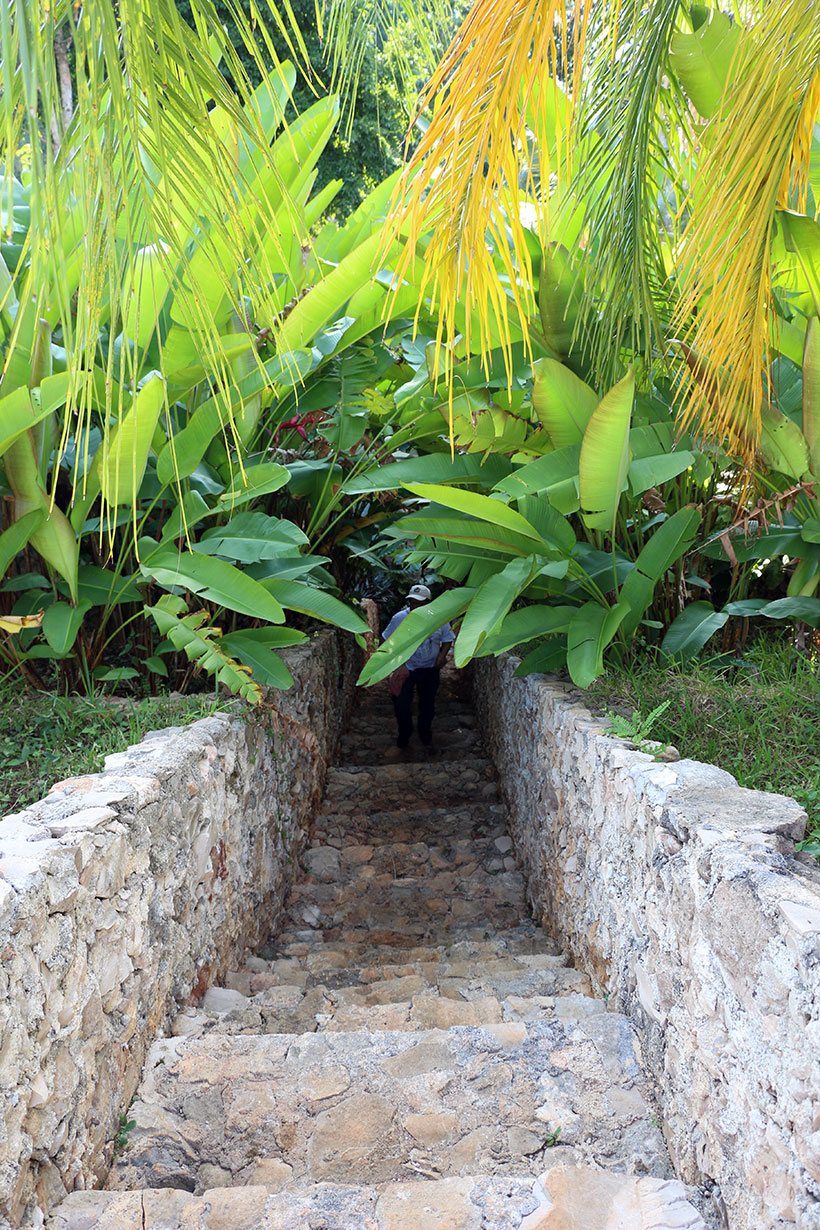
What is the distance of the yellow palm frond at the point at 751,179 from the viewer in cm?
208

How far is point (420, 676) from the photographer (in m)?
6.67

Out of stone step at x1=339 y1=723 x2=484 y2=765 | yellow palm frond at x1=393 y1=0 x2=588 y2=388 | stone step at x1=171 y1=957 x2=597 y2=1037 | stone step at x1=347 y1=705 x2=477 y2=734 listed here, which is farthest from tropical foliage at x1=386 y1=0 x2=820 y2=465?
stone step at x1=347 y1=705 x2=477 y2=734

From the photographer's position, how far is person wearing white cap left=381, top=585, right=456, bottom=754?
6.32m

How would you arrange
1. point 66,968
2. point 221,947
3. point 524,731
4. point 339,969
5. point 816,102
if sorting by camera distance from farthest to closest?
point 524,731, point 339,969, point 221,947, point 816,102, point 66,968

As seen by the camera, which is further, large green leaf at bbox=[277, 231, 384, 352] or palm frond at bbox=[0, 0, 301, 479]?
large green leaf at bbox=[277, 231, 384, 352]

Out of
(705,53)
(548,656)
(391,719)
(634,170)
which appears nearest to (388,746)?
(391,719)

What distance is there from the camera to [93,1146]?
1882mm

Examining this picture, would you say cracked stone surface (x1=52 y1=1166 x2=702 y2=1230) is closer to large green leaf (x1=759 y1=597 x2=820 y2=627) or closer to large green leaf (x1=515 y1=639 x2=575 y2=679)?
large green leaf (x1=759 y1=597 x2=820 y2=627)

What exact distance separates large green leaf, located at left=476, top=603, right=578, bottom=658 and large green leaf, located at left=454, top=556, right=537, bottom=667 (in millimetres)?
78

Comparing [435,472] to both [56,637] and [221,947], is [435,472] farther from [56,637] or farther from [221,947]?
[221,947]

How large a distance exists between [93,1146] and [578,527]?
9.53 feet

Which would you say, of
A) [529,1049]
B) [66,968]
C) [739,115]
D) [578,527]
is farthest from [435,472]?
[66,968]

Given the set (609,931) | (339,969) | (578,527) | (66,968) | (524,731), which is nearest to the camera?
(66,968)

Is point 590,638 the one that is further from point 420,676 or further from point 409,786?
point 420,676
